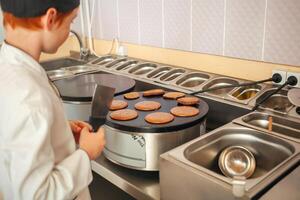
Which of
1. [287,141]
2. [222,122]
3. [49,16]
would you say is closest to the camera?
[49,16]

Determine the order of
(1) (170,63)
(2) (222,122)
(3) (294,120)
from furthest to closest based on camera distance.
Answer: (1) (170,63) → (2) (222,122) → (3) (294,120)

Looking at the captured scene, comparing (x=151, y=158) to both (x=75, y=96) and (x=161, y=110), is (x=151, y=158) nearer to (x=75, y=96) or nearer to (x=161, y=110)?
(x=161, y=110)

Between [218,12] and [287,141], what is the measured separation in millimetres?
693

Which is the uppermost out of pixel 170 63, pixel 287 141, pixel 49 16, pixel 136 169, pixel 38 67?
pixel 49 16

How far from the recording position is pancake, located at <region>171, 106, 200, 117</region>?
3.17 feet

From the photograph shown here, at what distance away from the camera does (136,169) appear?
945 mm

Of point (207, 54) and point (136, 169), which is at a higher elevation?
point (207, 54)

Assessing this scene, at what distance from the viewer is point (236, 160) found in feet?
3.02

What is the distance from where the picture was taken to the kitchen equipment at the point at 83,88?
1.21 meters

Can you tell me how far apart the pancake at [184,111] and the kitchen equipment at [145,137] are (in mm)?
18

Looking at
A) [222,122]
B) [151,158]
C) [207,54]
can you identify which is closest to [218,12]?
[207,54]

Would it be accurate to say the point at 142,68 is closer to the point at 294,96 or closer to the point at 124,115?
the point at 124,115

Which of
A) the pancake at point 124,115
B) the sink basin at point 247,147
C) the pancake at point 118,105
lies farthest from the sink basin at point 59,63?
the sink basin at point 247,147

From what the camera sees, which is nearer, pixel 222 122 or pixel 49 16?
pixel 49 16
